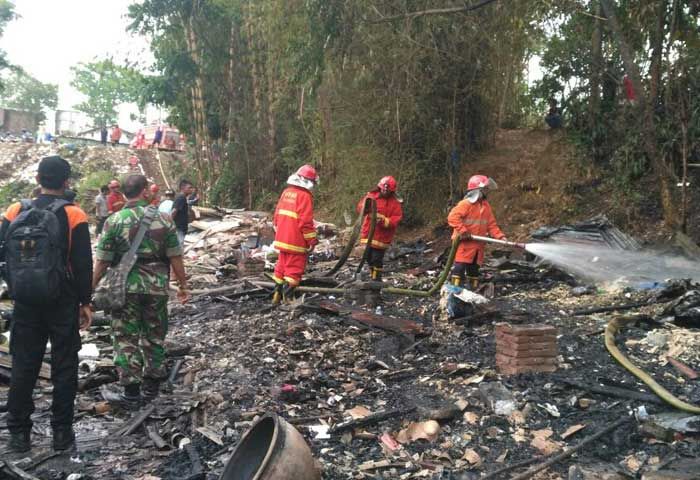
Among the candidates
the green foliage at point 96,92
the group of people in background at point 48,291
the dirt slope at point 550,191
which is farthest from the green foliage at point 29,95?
the group of people in background at point 48,291

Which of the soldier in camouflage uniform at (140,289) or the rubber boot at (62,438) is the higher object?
the soldier in camouflage uniform at (140,289)

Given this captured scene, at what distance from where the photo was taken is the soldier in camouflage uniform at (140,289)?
4965mm

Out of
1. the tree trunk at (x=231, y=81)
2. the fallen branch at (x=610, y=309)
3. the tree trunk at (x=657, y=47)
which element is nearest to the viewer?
the fallen branch at (x=610, y=309)

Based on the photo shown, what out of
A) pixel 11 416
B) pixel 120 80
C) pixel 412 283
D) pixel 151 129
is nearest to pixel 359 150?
pixel 412 283

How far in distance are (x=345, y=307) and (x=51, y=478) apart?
445 cm

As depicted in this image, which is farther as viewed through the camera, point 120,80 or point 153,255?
point 120,80

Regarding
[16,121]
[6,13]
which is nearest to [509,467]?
[6,13]

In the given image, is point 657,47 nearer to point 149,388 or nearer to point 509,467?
point 509,467

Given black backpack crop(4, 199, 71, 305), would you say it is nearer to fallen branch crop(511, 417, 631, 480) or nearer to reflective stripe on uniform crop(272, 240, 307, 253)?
fallen branch crop(511, 417, 631, 480)

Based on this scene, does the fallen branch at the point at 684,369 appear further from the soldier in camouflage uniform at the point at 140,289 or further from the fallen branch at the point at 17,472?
the fallen branch at the point at 17,472

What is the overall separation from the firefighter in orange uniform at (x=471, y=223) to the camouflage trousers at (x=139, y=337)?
12.6 ft

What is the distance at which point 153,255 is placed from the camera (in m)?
5.07

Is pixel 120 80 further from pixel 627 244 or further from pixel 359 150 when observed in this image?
pixel 627 244

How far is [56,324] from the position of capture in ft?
13.6
